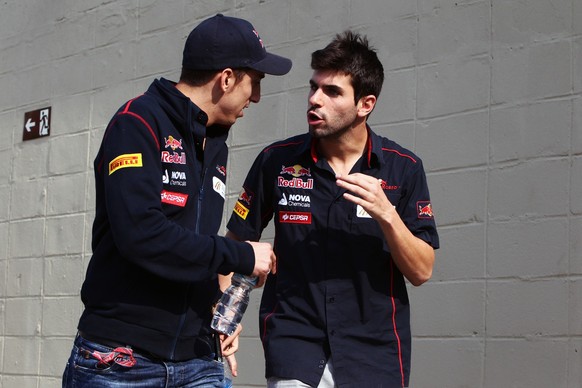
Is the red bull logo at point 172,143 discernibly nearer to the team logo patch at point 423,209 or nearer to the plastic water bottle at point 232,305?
the plastic water bottle at point 232,305

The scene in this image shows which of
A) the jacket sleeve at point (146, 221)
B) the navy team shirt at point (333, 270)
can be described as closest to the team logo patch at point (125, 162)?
the jacket sleeve at point (146, 221)

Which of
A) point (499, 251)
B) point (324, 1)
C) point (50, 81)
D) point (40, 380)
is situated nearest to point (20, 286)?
point (40, 380)

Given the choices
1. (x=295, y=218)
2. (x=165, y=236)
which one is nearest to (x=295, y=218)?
(x=295, y=218)

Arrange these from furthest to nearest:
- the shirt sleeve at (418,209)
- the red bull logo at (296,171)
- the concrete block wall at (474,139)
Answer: the concrete block wall at (474,139) → the red bull logo at (296,171) → the shirt sleeve at (418,209)

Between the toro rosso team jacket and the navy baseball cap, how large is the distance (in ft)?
0.48

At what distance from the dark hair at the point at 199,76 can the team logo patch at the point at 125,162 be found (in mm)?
439

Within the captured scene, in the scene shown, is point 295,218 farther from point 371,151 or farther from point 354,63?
point 354,63

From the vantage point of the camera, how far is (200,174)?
3377 millimetres

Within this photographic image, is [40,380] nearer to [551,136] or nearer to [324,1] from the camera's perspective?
[324,1]

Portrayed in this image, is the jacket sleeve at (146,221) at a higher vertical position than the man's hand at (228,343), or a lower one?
higher

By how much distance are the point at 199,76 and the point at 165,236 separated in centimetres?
62

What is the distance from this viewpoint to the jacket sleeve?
10.0 ft

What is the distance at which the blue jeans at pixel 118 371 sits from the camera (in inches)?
123

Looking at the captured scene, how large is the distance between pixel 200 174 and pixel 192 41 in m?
0.43
